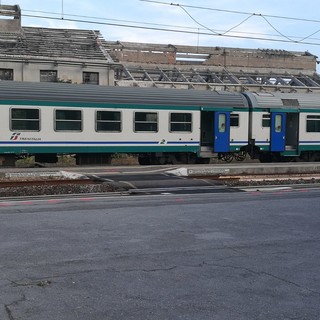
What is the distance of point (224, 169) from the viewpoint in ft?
64.1

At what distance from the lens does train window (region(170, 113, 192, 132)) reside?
73.2 ft

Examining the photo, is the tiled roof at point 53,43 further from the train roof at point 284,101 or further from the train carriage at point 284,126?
the train carriage at point 284,126

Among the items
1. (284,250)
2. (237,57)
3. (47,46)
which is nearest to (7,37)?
(47,46)

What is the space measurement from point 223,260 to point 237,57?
151ft

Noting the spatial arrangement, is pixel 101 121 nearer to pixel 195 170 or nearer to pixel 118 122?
pixel 118 122

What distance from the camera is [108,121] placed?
2111 centimetres

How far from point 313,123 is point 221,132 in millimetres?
5439

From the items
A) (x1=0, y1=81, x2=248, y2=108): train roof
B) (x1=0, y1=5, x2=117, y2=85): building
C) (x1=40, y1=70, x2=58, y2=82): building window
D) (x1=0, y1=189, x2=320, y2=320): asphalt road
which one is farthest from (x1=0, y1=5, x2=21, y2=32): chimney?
(x1=0, y1=189, x2=320, y2=320): asphalt road

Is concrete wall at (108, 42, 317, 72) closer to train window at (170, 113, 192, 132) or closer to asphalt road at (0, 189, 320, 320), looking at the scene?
train window at (170, 113, 192, 132)

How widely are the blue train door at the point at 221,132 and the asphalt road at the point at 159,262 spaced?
12.3 metres

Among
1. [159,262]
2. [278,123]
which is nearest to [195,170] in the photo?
[278,123]

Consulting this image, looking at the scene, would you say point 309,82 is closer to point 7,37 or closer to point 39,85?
point 7,37

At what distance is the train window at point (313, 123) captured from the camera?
25.3 meters

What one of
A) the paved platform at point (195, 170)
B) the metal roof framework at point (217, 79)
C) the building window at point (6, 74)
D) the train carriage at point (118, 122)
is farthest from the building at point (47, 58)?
the paved platform at point (195, 170)
